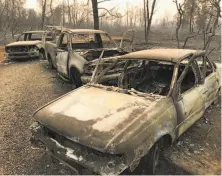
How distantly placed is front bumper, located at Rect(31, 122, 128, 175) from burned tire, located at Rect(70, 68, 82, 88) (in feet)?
12.5

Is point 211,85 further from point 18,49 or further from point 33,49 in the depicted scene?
point 18,49

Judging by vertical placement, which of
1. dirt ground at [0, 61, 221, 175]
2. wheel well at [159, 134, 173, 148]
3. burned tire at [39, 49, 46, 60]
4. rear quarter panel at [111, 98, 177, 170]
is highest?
burned tire at [39, 49, 46, 60]

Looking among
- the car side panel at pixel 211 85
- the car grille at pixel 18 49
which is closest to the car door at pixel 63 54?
the car side panel at pixel 211 85

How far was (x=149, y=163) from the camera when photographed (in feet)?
11.8

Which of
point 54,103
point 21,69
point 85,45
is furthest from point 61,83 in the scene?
point 54,103

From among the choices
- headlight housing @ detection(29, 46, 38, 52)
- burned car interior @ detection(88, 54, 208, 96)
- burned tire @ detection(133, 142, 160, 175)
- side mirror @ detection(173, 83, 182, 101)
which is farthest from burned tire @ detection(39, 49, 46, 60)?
burned tire @ detection(133, 142, 160, 175)

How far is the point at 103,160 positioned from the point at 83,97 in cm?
132

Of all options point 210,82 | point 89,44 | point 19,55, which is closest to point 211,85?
point 210,82

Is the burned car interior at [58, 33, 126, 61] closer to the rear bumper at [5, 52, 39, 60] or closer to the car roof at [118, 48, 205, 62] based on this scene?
the car roof at [118, 48, 205, 62]

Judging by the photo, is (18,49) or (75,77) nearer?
(75,77)

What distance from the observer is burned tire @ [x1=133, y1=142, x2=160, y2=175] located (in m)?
3.57

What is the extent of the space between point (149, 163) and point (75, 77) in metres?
A: 4.57

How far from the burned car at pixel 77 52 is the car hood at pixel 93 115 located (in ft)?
10.2

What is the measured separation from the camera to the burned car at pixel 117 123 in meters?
3.07
